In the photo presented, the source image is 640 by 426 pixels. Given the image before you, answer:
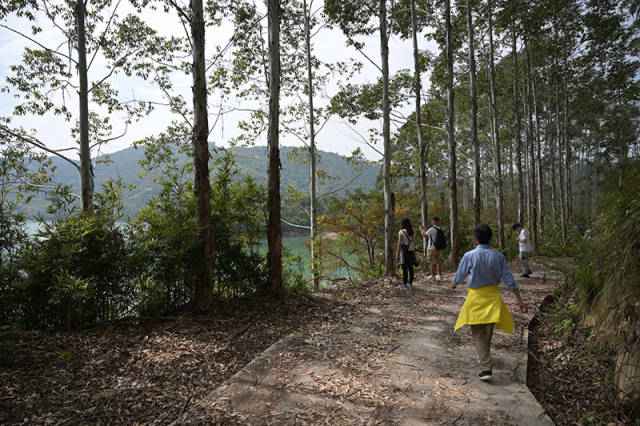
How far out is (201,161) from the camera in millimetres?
6145

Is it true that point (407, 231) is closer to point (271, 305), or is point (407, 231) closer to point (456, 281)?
point (271, 305)

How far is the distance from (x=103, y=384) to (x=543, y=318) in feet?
21.9

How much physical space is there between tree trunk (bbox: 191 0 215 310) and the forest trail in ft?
5.91

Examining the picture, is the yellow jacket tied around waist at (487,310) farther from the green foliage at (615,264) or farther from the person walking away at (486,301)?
the green foliage at (615,264)

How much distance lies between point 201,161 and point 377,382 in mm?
4310

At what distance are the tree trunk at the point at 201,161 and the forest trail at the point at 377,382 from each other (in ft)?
5.91

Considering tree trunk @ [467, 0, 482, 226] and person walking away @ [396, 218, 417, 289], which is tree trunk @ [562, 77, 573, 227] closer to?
tree trunk @ [467, 0, 482, 226]

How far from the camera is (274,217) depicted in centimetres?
732

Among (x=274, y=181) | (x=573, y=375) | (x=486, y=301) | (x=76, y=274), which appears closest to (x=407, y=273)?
(x=274, y=181)

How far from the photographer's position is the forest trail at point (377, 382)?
335 cm

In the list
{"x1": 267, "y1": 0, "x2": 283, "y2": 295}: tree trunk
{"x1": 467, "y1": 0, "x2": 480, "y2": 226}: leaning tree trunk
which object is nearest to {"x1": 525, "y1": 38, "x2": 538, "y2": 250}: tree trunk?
{"x1": 467, "y1": 0, "x2": 480, "y2": 226}: leaning tree trunk

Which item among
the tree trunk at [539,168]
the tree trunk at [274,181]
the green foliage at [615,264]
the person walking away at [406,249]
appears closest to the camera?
the green foliage at [615,264]

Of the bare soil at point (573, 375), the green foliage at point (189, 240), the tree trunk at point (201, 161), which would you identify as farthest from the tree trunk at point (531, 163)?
the tree trunk at point (201, 161)

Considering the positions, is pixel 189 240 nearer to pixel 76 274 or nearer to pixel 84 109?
pixel 76 274
